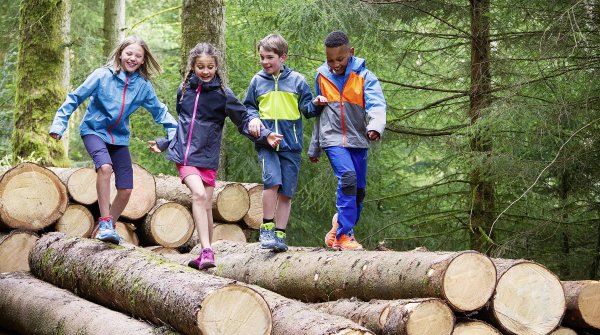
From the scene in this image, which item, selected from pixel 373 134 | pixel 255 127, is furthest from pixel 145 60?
pixel 373 134

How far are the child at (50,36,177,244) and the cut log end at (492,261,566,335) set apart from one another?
10.3 ft

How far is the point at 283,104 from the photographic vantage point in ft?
23.9

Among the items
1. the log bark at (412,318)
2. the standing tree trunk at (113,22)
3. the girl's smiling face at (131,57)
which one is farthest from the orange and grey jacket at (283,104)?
the standing tree trunk at (113,22)

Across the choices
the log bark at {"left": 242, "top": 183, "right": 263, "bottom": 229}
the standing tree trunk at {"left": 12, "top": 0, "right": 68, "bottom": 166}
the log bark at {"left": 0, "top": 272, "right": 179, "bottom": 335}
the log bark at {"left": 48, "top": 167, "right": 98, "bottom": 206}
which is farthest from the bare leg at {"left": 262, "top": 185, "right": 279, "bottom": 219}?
Result: the standing tree trunk at {"left": 12, "top": 0, "right": 68, "bottom": 166}

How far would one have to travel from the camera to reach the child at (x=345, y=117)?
7195 millimetres

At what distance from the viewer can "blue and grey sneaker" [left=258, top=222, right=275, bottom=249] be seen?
724 cm

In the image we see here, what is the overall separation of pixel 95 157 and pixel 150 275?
1598mm

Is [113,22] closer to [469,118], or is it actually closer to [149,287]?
[469,118]

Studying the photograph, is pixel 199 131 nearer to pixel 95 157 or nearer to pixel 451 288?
pixel 95 157

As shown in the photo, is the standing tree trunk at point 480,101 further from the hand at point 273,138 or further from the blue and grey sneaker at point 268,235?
the hand at point 273,138

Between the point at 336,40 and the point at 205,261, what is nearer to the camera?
the point at 205,261

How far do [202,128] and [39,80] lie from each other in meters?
5.95

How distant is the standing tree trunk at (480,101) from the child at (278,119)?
301 cm

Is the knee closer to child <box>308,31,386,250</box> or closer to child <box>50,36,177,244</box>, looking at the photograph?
child <box>308,31,386,250</box>
